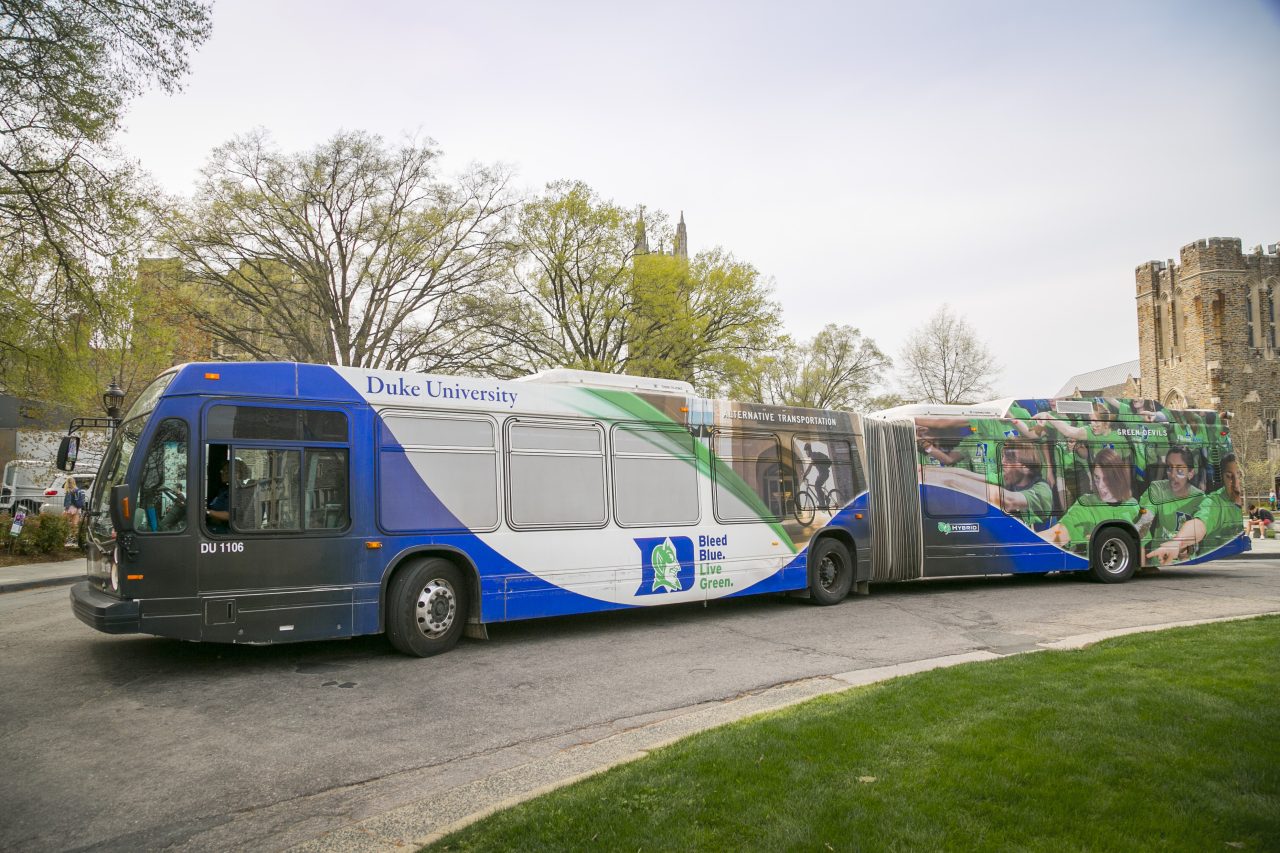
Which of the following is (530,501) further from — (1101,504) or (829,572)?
(1101,504)

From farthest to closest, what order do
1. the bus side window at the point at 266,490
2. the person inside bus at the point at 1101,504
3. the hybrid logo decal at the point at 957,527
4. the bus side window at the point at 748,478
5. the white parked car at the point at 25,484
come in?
the white parked car at the point at 25,484 < the person inside bus at the point at 1101,504 < the hybrid logo decal at the point at 957,527 < the bus side window at the point at 748,478 < the bus side window at the point at 266,490

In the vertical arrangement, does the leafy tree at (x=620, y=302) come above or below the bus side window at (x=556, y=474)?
above

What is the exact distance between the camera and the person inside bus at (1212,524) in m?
16.0

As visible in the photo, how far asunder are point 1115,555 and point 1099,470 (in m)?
1.63

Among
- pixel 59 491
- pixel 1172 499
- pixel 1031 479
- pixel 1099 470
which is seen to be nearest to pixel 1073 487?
pixel 1099 470

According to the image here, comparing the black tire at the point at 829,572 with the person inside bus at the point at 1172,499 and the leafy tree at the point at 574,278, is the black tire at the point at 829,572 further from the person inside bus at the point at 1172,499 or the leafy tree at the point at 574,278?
the leafy tree at the point at 574,278

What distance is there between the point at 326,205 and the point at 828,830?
28.3m

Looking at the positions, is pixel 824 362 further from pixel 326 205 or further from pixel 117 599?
pixel 117 599

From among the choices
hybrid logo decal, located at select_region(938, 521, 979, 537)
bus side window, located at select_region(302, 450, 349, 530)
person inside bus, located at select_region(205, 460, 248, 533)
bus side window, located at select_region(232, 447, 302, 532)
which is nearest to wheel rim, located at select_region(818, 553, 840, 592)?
hybrid logo decal, located at select_region(938, 521, 979, 537)

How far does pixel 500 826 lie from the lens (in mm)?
3898

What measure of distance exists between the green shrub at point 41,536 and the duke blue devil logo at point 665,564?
57.3 feet

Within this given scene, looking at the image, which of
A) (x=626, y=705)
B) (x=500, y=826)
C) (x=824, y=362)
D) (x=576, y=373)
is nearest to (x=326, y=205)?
(x=576, y=373)

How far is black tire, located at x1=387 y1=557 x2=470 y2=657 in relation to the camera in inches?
335

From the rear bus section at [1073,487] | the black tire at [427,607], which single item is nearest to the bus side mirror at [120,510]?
the black tire at [427,607]
